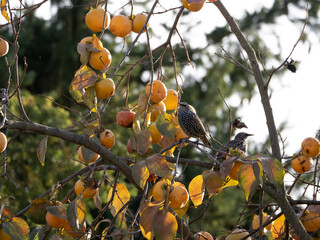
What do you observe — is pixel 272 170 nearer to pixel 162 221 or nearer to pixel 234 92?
pixel 162 221

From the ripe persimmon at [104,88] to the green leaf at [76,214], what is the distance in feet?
0.93

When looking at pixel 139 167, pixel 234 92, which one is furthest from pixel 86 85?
pixel 234 92

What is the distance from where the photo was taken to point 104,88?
1.35 m

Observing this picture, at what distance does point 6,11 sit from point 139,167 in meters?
0.67

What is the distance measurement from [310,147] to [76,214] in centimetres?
81

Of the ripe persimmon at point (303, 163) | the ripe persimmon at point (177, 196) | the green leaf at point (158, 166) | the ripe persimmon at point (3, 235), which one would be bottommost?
the ripe persimmon at point (3, 235)

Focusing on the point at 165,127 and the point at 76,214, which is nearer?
the point at 76,214

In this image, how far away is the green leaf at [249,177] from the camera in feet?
3.73

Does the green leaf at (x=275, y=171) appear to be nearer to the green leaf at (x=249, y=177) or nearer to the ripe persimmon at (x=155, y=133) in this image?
the green leaf at (x=249, y=177)

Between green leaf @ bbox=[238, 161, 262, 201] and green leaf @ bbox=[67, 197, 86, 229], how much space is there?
39cm

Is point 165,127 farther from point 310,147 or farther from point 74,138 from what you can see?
point 310,147

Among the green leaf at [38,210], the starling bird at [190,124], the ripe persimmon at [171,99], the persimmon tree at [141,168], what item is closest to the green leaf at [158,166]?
the persimmon tree at [141,168]

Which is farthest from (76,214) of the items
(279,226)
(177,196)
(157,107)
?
(279,226)

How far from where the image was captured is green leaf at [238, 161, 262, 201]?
1136mm
